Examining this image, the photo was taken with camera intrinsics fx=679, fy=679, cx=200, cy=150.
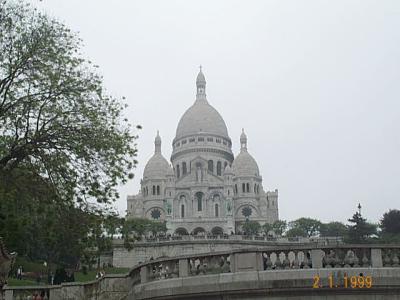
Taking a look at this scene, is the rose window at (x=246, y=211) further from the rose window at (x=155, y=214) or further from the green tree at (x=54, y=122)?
the green tree at (x=54, y=122)

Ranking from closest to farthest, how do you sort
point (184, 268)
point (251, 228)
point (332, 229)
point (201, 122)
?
point (184, 268)
point (251, 228)
point (332, 229)
point (201, 122)

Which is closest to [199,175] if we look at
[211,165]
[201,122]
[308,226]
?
[211,165]

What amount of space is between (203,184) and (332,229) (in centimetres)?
2662

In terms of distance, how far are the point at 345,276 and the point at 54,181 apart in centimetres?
882

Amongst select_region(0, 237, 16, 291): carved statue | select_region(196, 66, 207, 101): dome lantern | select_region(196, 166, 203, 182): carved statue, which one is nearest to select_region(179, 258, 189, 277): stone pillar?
select_region(0, 237, 16, 291): carved statue

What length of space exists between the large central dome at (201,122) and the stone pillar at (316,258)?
126 meters

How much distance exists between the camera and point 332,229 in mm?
111875

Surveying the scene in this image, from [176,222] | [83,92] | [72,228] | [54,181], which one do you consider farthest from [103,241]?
[176,222]

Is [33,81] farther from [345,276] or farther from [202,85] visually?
[202,85]

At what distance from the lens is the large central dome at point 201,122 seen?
→ 143375 millimetres

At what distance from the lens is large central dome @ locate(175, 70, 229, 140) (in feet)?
470

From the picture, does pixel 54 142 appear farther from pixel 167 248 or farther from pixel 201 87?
pixel 201 87

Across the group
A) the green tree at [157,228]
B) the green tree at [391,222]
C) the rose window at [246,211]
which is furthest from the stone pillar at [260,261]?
the rose window at [246,211]

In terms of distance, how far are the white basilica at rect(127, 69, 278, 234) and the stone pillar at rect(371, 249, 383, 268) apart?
10303 cm
